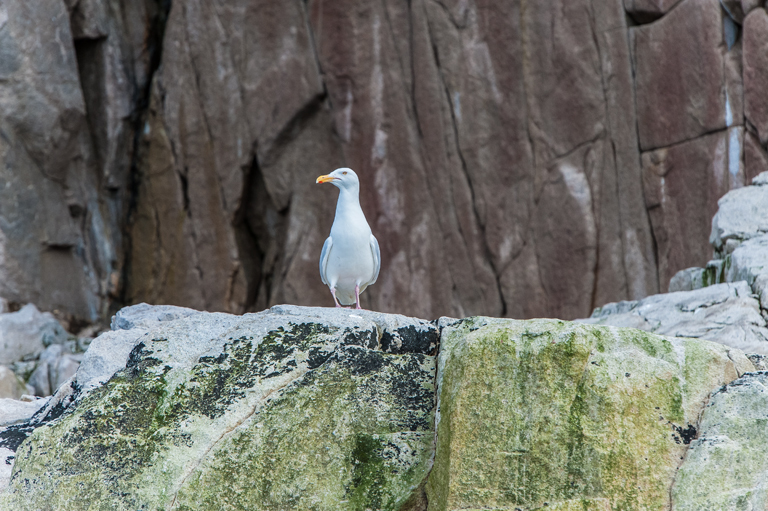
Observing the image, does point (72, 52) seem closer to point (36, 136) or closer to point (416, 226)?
point (36, 136)

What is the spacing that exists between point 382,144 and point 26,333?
5.70 m

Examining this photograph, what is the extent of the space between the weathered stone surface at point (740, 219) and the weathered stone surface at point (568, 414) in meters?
3.73

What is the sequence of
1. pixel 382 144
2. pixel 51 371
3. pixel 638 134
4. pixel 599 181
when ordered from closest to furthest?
pixel 51 371, pixel 638 134, pixel 599 181, pixel 382 144

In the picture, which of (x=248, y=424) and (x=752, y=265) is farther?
(x=752, y=265)

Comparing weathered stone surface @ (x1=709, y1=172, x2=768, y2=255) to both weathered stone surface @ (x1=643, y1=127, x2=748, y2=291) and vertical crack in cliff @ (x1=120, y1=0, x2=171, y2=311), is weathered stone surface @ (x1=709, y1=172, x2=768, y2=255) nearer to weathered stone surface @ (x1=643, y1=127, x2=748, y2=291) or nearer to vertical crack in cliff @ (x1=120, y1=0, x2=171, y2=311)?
weathered stone surface @ (x1=643, y1=127, x2=748, y2=291)

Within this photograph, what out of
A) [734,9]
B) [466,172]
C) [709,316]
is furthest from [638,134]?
[709,316]

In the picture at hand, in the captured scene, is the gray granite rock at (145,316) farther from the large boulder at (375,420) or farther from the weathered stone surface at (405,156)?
the weathered stone surface at (405,156)

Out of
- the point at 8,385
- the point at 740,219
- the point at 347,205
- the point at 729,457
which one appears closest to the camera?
the point at 729,457

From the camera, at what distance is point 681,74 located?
31.6 ft

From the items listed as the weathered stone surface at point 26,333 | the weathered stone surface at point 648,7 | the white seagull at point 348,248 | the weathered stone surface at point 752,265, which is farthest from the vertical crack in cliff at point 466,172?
the weathered stone surface at point 26,333

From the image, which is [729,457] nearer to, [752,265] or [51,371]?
[752,265]

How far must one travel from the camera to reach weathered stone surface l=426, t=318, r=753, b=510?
110 inches

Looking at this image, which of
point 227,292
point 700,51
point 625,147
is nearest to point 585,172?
→ point 625,147

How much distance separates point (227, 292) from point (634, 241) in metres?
6.59
